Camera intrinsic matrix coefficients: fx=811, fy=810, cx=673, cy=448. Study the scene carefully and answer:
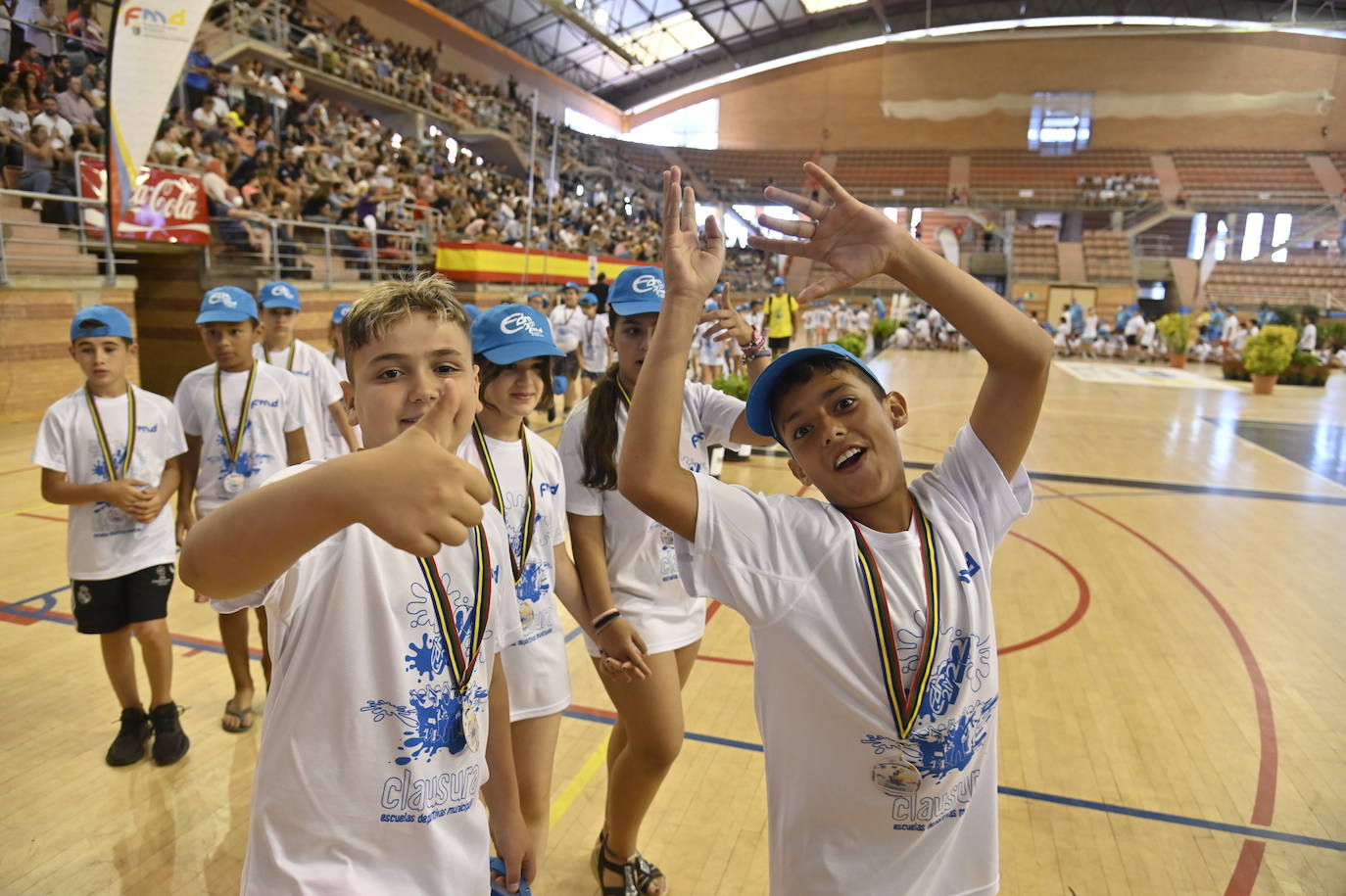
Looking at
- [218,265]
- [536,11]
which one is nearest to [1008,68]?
[536,11]

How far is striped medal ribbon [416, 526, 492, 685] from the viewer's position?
4.64ft

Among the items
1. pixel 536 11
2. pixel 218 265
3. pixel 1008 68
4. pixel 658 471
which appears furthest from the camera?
pixel 1008 68

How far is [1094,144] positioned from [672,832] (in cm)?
3871

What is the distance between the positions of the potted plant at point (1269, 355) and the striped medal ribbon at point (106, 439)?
59.0ft

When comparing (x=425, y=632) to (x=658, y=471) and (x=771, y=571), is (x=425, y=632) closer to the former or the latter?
(x=658, y=471)

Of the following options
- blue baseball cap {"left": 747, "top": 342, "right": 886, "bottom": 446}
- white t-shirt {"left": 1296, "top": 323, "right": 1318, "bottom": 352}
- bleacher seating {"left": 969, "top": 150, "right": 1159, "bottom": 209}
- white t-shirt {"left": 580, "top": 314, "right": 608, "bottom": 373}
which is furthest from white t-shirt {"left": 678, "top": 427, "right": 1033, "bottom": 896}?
bleacher seating {"left": 969, "top": 150, "right": 1159, "bottom": 209}

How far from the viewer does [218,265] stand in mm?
11164

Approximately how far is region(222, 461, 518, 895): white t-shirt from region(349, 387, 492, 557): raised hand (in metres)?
0.49

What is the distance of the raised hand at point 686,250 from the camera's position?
1405 millimetres

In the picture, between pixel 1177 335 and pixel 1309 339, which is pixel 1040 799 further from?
pixel 1309 339

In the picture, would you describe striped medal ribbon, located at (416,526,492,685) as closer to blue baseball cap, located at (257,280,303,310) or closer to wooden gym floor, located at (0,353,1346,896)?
wooden gym floor, located at (0,353,1346,896)

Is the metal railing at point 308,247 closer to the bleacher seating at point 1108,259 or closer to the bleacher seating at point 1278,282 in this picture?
the bleacher seating at point 1108,259

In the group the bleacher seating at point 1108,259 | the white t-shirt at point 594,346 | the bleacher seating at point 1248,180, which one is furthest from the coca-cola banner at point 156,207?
the bleacher seating at point 1248,180

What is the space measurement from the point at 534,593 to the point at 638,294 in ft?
3.14
